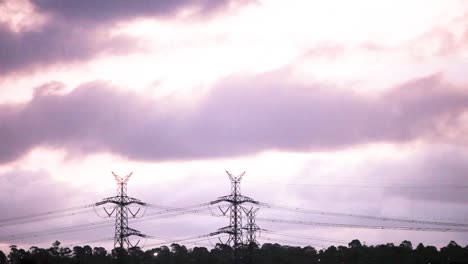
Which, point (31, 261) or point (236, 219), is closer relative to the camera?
point (236, 219)

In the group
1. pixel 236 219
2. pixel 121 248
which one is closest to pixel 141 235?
pixel 121 248

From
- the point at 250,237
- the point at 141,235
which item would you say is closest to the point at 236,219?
the point at 250,237

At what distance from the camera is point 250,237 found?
180m

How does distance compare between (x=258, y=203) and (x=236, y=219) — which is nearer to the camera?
(x=236, y=219)

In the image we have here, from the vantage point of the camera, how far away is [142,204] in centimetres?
18725

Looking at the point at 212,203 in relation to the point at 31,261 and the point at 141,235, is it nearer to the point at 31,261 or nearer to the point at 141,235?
the point at 141,235

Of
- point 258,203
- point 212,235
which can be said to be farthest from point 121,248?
point 258,203

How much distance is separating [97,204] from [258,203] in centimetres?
3168

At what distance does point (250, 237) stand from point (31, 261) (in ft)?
147

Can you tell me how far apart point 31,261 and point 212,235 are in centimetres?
3693

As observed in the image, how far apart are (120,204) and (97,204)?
6492 mm

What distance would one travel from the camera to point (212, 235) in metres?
185

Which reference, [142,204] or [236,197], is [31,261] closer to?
[142,204]

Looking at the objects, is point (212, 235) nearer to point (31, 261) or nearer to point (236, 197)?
point (236, 197)
